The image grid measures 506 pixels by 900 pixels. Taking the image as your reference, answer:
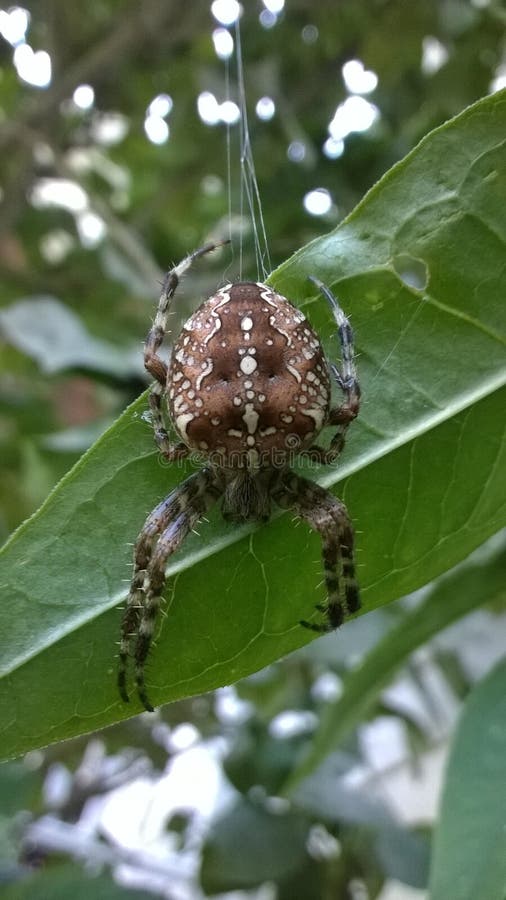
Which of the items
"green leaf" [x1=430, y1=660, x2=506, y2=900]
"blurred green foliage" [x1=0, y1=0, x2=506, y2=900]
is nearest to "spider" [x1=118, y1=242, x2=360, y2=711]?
"green leaf" [x1=430, y1=660, x2=506, y2=900]

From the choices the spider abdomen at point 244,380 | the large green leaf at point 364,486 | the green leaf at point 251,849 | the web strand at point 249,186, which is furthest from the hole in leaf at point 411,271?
the green leaf at point 251,849

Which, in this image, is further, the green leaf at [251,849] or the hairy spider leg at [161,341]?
the green leaf at [251,849]

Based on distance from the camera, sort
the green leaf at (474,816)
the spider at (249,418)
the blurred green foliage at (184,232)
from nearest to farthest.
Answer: the green leaf at (474,816)
the spider at (249,418)
the blurred green foliage at (184,232)

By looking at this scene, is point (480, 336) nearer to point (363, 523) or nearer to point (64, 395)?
point (363, 523)

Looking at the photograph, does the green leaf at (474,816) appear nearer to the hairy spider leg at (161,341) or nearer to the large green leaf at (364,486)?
the large green leaf at (364,486)

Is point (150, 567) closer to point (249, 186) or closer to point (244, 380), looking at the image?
point (244, 380)

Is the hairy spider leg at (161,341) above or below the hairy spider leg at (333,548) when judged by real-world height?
above

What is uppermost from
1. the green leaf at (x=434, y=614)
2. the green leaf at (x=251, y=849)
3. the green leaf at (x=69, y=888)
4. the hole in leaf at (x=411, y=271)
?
the hole in leaf at (x=411, y=271)

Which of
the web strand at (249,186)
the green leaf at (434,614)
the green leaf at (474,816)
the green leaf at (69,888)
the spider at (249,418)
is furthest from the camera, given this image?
the green leaf at (69,888)
